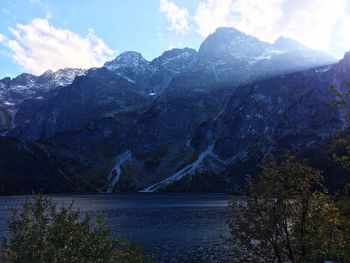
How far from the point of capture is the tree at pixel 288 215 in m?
26.6

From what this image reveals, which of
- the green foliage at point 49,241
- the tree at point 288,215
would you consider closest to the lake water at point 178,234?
the tree at point 288,215

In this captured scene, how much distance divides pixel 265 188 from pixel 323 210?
157 inches

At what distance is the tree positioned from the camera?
87.2 feet

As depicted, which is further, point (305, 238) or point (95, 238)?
point (305, 238)

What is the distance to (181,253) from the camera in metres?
84.9

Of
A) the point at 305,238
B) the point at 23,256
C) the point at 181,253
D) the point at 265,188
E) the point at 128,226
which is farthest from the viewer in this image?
the point at 128,226

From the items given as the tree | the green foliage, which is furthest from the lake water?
the green foliage

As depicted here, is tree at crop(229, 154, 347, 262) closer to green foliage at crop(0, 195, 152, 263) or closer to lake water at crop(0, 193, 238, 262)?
green foliage at crop(0, 195, 152, 263)

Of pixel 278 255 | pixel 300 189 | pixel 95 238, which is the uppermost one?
pixel 300 189

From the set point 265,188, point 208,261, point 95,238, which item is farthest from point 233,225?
point 208,261

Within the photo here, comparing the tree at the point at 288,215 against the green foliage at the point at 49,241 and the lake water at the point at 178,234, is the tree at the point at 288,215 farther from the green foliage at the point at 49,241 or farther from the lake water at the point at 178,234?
the lake water at the point at 178,234

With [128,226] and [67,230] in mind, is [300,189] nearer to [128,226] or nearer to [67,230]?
[67,230]

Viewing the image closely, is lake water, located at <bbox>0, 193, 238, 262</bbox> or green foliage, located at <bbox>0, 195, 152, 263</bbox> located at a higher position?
green foliage, located at <bbox>0, 195, 152, 263</bbox>

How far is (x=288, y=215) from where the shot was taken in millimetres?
27688
